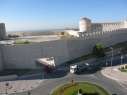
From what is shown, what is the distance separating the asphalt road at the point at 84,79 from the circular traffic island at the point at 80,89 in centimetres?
95

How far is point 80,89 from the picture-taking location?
2503 centimetres

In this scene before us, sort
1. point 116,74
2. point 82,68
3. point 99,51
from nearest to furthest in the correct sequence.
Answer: point 116,74, point 82,68, point 99,51

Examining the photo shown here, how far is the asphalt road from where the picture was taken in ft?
85.7

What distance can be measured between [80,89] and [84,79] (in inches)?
225

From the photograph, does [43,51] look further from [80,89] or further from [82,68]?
[80,89]

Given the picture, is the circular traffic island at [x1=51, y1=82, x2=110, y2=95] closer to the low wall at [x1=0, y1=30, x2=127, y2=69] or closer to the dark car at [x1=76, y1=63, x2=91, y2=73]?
the dark car at [x1=76, y1=63, x2=91, y2=73]

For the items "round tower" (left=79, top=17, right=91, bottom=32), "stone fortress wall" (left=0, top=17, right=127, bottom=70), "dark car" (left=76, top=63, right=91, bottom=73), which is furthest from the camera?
"round tower" (left=79, top=17, right=91, bottom=32)

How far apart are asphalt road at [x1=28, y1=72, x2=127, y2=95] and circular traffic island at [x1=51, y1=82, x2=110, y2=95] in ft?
3.11

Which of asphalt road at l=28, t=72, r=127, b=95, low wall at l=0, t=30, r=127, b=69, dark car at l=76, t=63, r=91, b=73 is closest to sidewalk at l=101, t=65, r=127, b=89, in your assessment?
asphalt road at l=28, t=72, r=127, b=95

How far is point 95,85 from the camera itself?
2759 centimetres

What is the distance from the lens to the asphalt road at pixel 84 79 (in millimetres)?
26117

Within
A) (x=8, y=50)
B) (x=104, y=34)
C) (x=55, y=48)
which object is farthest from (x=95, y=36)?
(x=8, y=50)

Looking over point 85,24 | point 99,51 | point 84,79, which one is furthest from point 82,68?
point 85,24

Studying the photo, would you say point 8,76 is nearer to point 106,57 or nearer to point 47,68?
point 47,68
